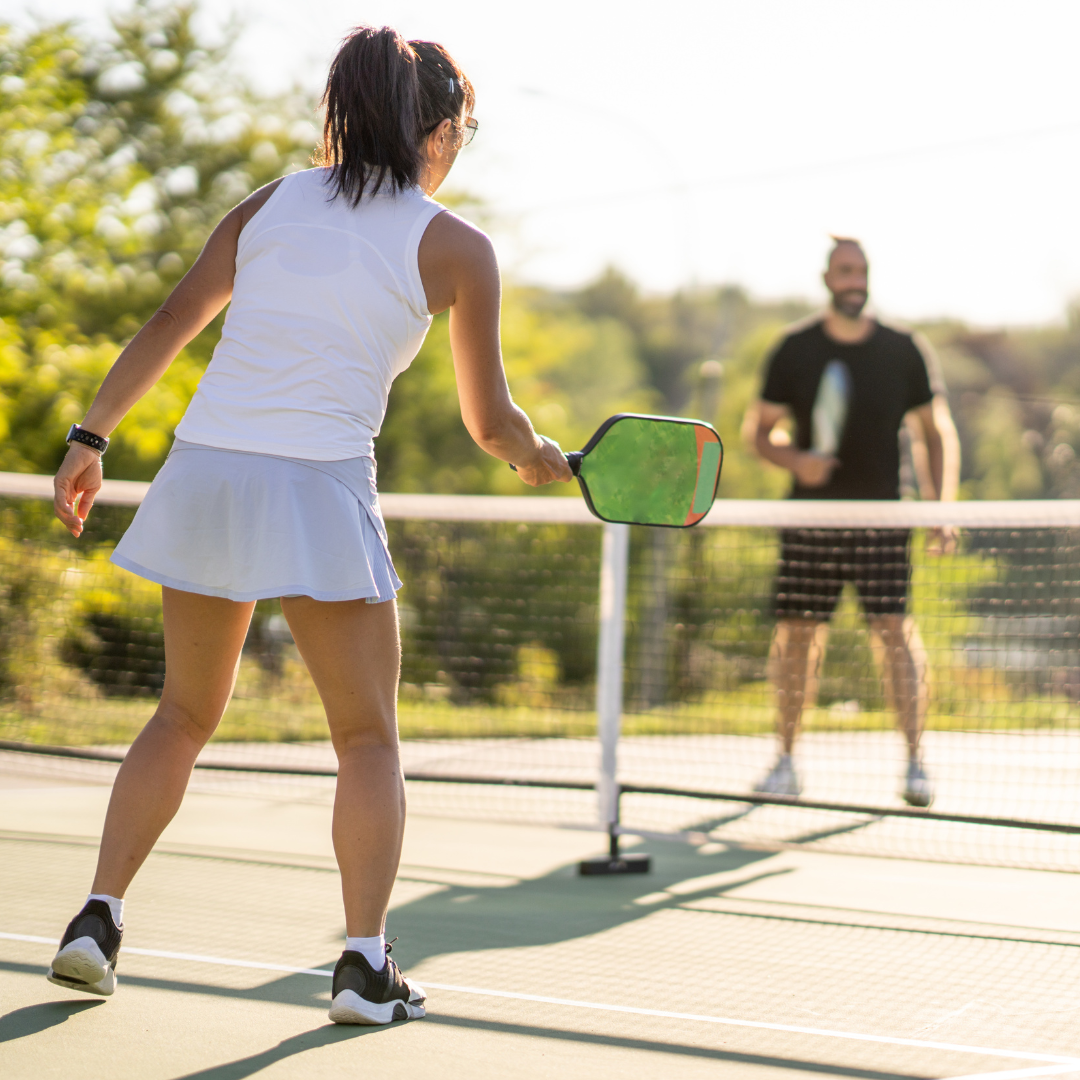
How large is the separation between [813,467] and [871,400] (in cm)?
40

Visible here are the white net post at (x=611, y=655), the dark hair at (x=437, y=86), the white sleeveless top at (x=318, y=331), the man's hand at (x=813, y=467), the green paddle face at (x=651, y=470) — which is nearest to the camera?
the white sleeveless top at (x=318, y=331)

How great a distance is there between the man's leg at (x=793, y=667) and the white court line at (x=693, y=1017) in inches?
110

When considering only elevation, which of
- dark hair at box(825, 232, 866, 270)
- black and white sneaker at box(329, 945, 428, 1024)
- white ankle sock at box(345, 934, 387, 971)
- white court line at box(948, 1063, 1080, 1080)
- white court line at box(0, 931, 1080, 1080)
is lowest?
white court line at box(0, 931, 1080, 1080)

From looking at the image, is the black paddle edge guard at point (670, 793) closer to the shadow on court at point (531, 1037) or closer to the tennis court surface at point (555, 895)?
the tennis court surface at point (555, 895)

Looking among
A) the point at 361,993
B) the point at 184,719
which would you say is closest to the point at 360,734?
the point at 184,719

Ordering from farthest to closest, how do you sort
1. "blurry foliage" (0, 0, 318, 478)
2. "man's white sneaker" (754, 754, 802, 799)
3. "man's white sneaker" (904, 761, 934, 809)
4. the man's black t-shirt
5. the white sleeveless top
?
"blurry foliage" (0, 0, 318, 478)
the man's black t-shirt
"man's white sneaker" (754, 754, 802, 799)
"man's white sneaker" (904, 761, 934, 809)
the white sleeveless top

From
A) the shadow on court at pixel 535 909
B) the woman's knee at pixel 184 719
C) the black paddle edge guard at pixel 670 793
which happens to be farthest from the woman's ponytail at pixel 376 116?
the black paddle edge guard at pixel 670 793

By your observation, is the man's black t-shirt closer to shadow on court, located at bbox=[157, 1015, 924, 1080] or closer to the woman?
the woman

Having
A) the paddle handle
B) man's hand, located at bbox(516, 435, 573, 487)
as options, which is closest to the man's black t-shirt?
the paddle handle

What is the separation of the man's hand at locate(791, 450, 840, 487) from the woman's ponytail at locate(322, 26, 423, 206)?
11.1 ft

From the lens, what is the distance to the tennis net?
203 inches

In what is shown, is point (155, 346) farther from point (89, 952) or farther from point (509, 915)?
point (509, 915)

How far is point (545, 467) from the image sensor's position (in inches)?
122

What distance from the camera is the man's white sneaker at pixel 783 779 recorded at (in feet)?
18.4
